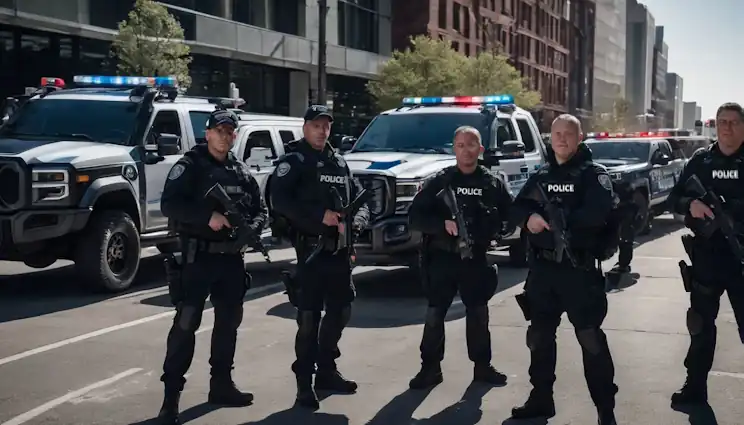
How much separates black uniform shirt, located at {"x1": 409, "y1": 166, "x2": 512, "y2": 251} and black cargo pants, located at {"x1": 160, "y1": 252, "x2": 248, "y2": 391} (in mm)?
1300

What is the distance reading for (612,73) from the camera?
413 ft

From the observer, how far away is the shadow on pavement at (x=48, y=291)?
9.00 m

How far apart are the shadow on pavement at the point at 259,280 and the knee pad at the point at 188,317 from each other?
375cm

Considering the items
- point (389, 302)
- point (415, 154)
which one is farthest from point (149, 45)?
point (389, 302)

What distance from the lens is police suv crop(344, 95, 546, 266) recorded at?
940 cm

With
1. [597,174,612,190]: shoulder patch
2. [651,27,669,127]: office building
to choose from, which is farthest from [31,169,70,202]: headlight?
[651,27,669,127]: office building

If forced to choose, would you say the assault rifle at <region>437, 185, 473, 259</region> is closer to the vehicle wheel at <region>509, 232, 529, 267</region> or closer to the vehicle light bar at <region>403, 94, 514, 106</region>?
the vehicle light bar at <region>403, 94, 514, 106</region>

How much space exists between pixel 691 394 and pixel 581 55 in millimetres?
98793

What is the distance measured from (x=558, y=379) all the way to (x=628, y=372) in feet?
2.02

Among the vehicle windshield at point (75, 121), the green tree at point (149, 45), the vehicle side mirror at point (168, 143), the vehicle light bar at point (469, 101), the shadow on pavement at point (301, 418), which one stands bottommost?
the shadow on pavement at point (301, 418)

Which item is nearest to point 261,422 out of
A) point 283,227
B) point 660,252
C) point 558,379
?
point 283,227

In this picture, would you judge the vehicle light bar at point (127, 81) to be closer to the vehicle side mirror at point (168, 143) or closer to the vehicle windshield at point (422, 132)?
the vehicle side mirror at point (168, 143)

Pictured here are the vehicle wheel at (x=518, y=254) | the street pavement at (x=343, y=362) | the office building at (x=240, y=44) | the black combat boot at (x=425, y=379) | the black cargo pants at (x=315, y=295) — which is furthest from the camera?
the office building at (x=240, y=44)

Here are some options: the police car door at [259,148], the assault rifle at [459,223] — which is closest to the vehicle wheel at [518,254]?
the police car door at [259,148]
